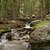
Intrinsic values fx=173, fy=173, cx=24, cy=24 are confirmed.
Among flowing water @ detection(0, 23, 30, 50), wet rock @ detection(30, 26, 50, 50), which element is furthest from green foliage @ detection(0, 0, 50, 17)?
wet rock @ detection(30, 26, 50, 50)

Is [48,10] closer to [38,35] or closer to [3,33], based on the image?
[3,33]

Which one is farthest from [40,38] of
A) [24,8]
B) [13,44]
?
[24,8]

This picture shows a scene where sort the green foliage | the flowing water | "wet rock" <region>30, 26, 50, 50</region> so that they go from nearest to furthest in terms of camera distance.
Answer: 1. "wet rock" <region>30, 26, 50, 50</region>
2. the flowing water
3. the green foliage

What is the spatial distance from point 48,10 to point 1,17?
968cm

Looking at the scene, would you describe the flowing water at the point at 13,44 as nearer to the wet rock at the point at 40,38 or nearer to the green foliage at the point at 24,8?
the wet rock at the point at 40,38

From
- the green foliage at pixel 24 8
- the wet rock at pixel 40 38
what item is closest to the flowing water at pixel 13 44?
the wet rock at pixel 40 38

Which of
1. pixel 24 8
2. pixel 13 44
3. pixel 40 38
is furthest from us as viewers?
pixel 24 8

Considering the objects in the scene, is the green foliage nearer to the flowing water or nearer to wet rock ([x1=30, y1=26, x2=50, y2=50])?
the flowing water

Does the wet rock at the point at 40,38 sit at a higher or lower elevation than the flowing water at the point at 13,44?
higher

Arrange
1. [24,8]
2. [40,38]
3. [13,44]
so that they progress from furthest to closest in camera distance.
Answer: [24,8] → [13,44] → [40,38]

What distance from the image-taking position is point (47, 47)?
13062 millimetres

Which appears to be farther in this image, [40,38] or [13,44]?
[13,44]

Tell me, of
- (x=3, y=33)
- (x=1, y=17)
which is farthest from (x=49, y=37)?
(x=1, y=17)

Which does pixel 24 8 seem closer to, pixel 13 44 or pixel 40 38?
pixel 13 44
